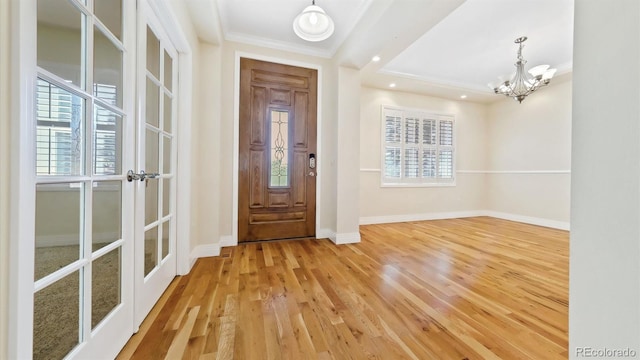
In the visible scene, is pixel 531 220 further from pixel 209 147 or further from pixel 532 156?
pixel 209 147

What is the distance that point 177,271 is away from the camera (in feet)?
7.00

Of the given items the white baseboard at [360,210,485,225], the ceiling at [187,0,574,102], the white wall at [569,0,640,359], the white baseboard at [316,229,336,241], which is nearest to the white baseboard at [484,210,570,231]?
the white baseboard at [360,210,485,225]

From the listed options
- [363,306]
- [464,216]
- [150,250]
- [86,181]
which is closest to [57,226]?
[86,181]

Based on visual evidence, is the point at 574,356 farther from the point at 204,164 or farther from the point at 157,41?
the point at 204,164

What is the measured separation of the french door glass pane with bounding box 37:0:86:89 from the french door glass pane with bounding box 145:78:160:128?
60 centimetres

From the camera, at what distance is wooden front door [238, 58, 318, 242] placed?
3.07 meters

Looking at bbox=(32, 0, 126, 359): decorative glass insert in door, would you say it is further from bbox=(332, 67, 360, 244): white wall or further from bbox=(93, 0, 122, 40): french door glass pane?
bbox=(332, 67, 360, 244): white wall

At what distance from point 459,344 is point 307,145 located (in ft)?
8.61

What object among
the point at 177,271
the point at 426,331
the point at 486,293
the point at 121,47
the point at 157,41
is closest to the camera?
the point at 121,47

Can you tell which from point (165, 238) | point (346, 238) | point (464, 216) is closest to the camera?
point (165, 238)

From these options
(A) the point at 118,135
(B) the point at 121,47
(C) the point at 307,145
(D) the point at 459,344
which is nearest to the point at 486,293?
(D) the point at 459,344

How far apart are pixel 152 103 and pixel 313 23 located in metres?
1.49

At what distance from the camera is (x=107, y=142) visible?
1.16 meters

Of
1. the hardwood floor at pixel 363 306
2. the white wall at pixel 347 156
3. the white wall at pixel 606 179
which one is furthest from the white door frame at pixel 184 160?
the white wall at pixel 606 179
